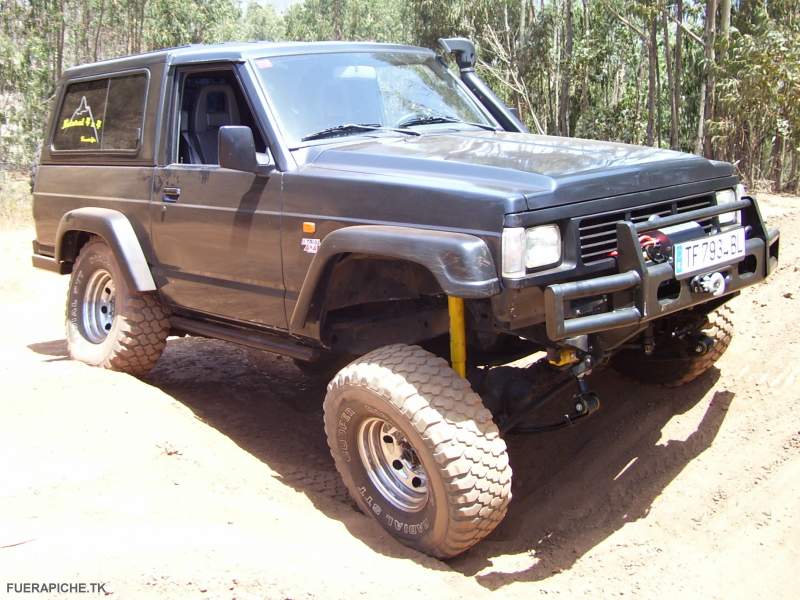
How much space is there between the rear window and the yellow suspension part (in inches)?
102

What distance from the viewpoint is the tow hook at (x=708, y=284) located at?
11.5 feet

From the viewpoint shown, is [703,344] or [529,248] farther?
[703,344]

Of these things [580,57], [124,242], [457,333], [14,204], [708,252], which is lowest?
[14,204]

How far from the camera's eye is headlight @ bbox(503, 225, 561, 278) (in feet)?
10.3

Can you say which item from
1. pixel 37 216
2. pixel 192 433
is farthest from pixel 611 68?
pixel 192 433

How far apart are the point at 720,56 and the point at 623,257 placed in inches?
378

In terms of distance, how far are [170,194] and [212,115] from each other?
0.54 metres

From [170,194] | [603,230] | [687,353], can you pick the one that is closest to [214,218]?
[170,194]

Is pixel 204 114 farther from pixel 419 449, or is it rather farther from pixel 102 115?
pixel 419 449

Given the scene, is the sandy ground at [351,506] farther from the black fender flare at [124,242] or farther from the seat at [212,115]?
the seat at [212,115]

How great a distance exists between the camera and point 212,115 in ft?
16.1

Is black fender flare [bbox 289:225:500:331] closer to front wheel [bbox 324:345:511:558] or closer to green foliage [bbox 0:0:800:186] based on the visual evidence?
front wheel [bbox 324:345:511:558]

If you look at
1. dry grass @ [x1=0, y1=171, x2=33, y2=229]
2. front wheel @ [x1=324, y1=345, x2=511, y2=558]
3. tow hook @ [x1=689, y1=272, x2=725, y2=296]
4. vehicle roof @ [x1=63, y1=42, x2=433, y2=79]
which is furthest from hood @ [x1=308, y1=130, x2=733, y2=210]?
dry grass @ [x1=0, y1=171, x2=33, y2=229]

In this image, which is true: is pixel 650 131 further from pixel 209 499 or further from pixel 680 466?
pixel 209 499
